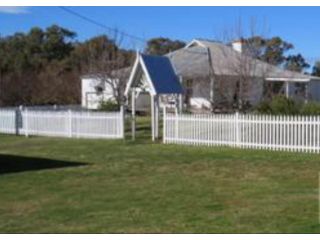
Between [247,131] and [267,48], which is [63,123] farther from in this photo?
[267,48]

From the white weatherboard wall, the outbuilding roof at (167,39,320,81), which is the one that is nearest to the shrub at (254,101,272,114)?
the outbuilding roof at (167,39,320,81)

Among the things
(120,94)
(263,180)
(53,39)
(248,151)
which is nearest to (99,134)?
(248,151)

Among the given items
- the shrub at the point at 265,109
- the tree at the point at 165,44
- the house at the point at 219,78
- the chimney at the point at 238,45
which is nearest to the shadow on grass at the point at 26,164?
the shrub at the point at 265,109

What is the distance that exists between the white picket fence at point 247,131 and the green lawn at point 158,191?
34.9 inches

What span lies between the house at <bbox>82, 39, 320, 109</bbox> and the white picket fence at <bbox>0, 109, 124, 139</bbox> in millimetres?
5929

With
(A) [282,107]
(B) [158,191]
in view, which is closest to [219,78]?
(A) [282,107]

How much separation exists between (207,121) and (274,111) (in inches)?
104

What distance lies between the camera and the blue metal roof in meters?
23.5

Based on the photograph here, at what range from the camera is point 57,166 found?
1585 centimetres

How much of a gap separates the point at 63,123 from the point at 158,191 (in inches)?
573

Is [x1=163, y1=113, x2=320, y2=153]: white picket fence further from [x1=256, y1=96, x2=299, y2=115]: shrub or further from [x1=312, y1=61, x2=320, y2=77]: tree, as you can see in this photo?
[x1=312, y1=61, x2=320, y2=77]: tree

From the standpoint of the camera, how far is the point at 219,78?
34.2 meters

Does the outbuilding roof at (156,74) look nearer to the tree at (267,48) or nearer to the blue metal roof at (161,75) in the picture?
the blue metal roof at (161,75)
